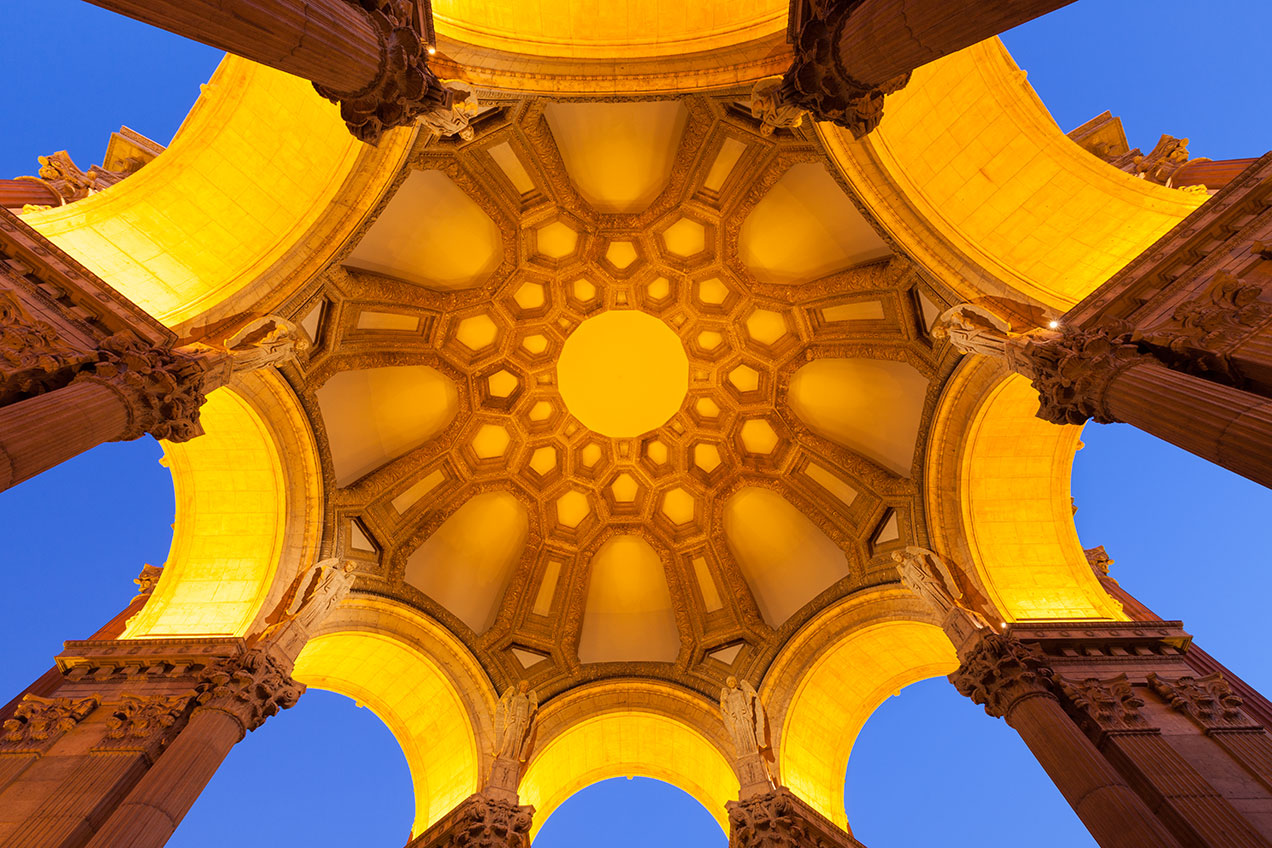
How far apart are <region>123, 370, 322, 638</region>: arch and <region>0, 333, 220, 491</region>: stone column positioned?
3.91 m

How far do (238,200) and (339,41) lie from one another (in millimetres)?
7247

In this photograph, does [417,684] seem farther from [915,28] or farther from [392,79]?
[915,28]

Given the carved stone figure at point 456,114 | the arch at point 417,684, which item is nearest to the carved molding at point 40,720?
the arch at point 417,684

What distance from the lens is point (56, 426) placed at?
719cm

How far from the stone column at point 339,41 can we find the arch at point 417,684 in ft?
34.8

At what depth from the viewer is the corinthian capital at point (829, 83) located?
7770 mm

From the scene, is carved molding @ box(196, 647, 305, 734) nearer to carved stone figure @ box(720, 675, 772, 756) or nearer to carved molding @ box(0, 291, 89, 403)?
carved molding @ box(0, 291, 89, 403)

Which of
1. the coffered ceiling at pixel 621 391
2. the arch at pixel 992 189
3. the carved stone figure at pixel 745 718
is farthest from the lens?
the coffered ceiling at pixel 621 391

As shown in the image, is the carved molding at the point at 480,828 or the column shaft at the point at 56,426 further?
the carved molding at the point at 480,828

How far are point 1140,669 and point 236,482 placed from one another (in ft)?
51.1

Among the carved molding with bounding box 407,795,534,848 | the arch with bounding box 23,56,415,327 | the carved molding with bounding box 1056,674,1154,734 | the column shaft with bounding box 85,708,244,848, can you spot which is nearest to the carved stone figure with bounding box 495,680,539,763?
the carved molding with bounding box 407,795,534,848

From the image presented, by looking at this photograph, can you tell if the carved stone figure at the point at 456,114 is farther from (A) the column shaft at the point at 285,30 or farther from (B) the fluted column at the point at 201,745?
(B) the fluted column at the point at 201,745

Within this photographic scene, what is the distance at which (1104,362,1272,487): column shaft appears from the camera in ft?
21.3

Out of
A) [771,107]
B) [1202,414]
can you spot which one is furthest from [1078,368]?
[771,107]
